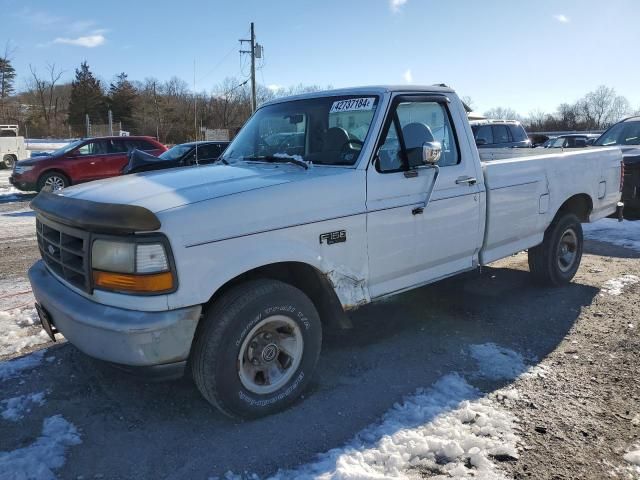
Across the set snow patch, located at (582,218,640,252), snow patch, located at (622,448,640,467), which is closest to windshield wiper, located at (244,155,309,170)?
snow patch, located at (622,448,640,467)

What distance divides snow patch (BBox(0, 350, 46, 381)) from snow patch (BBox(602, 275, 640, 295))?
18.0 feet

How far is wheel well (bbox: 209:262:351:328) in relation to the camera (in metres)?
3.34

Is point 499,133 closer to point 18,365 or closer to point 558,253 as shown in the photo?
point 558,253

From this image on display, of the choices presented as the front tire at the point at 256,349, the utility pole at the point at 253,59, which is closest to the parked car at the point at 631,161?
the front tire at the point at 256,349

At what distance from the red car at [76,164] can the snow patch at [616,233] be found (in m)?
A: 11.9

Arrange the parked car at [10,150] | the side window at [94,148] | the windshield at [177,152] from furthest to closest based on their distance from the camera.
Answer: the parked car at [10,150] → the side window at [94,148] → the windshield at [177,152]

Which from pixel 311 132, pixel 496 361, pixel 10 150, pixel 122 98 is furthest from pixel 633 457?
pixel 122 98

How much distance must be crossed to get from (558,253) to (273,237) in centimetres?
392

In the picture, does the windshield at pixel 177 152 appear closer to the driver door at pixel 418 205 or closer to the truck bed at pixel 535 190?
the truck bed at pixel 535 190

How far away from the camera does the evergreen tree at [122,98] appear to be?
57.7 meters

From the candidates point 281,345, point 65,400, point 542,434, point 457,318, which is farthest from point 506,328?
point 65,400

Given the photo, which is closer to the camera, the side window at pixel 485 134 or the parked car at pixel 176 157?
the parked car at pixel 176 157

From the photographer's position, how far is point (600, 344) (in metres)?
4.31

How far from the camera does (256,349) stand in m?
3.20
